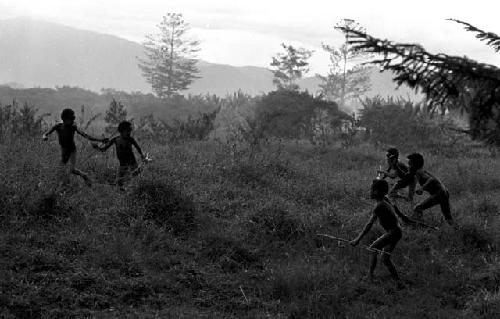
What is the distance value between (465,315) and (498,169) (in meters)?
8.90

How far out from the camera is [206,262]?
6367 millimetres

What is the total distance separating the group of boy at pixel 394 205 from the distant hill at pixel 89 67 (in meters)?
108

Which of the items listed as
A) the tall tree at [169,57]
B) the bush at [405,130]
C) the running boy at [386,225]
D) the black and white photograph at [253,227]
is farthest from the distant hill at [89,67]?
the running boy at [386,225]

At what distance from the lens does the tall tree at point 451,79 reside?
2.84m

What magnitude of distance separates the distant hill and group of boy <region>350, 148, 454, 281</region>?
4265 inches

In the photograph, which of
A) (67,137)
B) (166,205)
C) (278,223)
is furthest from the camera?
(67,137)

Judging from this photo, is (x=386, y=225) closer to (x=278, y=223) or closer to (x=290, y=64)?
(x=278, y=223)

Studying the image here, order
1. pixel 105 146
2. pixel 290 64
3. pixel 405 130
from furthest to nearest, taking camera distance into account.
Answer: pixel 290 64, pixel 405 130, pixel 105 146

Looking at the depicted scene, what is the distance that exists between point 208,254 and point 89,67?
15042 centimetres

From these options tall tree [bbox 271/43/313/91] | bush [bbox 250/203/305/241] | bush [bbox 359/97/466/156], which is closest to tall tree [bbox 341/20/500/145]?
bush [bbox 250/203/305/241]

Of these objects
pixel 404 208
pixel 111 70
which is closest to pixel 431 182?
pixel 404 208

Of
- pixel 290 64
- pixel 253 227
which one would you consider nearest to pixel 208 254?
pixel 253 227

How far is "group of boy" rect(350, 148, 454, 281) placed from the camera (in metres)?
6.07

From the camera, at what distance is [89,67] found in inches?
5782
